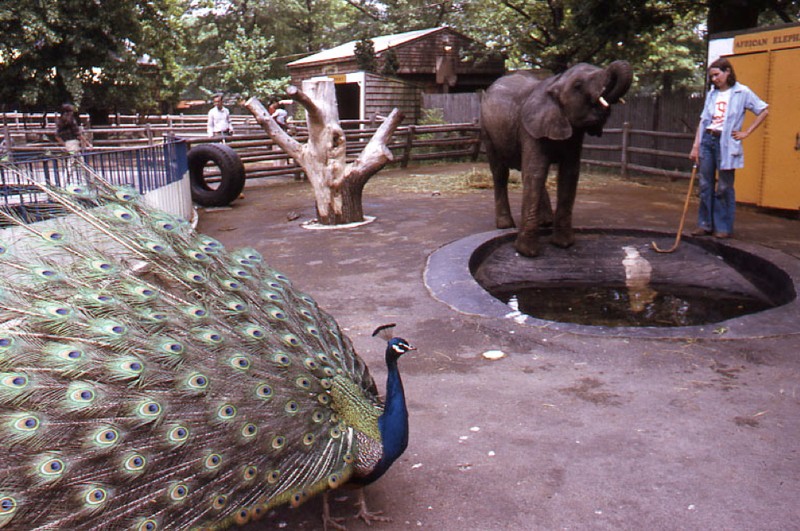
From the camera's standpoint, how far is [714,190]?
9.21m

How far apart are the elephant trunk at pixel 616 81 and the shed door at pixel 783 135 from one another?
15.1 feet

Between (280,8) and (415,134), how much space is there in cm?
2387

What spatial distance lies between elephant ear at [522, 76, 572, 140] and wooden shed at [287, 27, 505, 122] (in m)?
18.0

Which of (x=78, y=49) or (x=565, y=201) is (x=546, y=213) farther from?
(x=78, y=49)

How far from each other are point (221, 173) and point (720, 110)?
8971 mm

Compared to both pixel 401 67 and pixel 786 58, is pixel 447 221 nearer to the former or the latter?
pixel 786 58

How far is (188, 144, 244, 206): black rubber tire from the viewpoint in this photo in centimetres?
1364

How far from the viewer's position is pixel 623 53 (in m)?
19.6

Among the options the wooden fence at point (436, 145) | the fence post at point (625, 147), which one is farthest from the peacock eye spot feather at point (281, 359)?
the fence post at point (625, 147)

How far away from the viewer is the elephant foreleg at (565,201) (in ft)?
29.7

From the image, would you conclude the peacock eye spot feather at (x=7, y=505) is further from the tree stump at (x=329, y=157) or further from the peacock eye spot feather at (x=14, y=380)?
the tree stump at (x=329, y=157)

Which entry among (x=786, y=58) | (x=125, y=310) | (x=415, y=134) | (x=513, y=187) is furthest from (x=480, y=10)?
(x=125, y=310)

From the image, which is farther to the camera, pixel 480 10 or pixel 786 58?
pixel 480 10

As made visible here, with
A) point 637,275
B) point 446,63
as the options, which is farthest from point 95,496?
point 446,63
